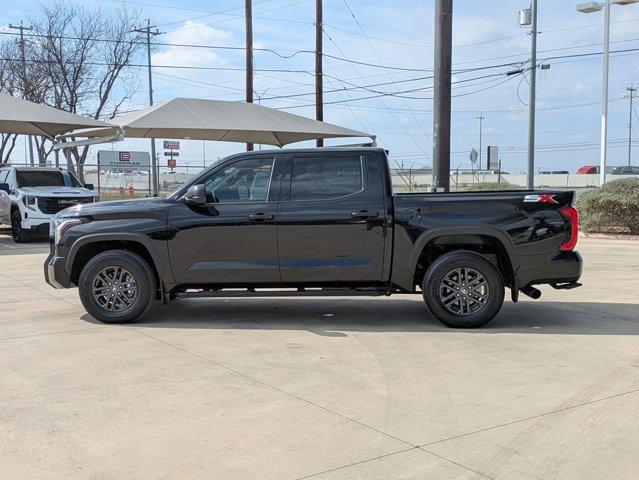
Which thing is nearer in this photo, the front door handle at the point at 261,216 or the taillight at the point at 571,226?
the taillight at the point at 571,226

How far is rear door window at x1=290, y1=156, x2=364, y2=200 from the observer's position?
6.98 meters

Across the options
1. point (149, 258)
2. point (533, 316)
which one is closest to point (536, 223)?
point (533, 316)

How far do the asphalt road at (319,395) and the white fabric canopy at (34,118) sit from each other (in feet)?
43.7

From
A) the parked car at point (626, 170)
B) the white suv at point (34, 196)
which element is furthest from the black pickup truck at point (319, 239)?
the parked car at point (626, 170)

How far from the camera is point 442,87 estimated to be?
458 inches

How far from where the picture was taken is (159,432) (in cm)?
412

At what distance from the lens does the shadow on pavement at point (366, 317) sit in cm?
701

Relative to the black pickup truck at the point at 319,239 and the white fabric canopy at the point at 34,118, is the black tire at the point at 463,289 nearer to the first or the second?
the black pickup truck at the point at 319,239

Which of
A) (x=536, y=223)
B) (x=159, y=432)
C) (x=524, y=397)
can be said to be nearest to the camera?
(x=159, y=432)

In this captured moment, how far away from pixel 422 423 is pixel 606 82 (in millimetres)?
20333

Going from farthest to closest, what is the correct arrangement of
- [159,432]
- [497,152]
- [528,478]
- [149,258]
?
1. [497,152]
2. [149,258]
3. [159,432]
4. [528,478]

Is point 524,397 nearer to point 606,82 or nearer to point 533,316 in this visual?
point 533,316

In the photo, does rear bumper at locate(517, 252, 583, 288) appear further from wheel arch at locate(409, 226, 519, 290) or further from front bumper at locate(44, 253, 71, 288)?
front bumper at locate(44, 253, 71, 288)

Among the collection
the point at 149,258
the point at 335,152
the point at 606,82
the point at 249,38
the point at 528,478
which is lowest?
the point at 528,478
